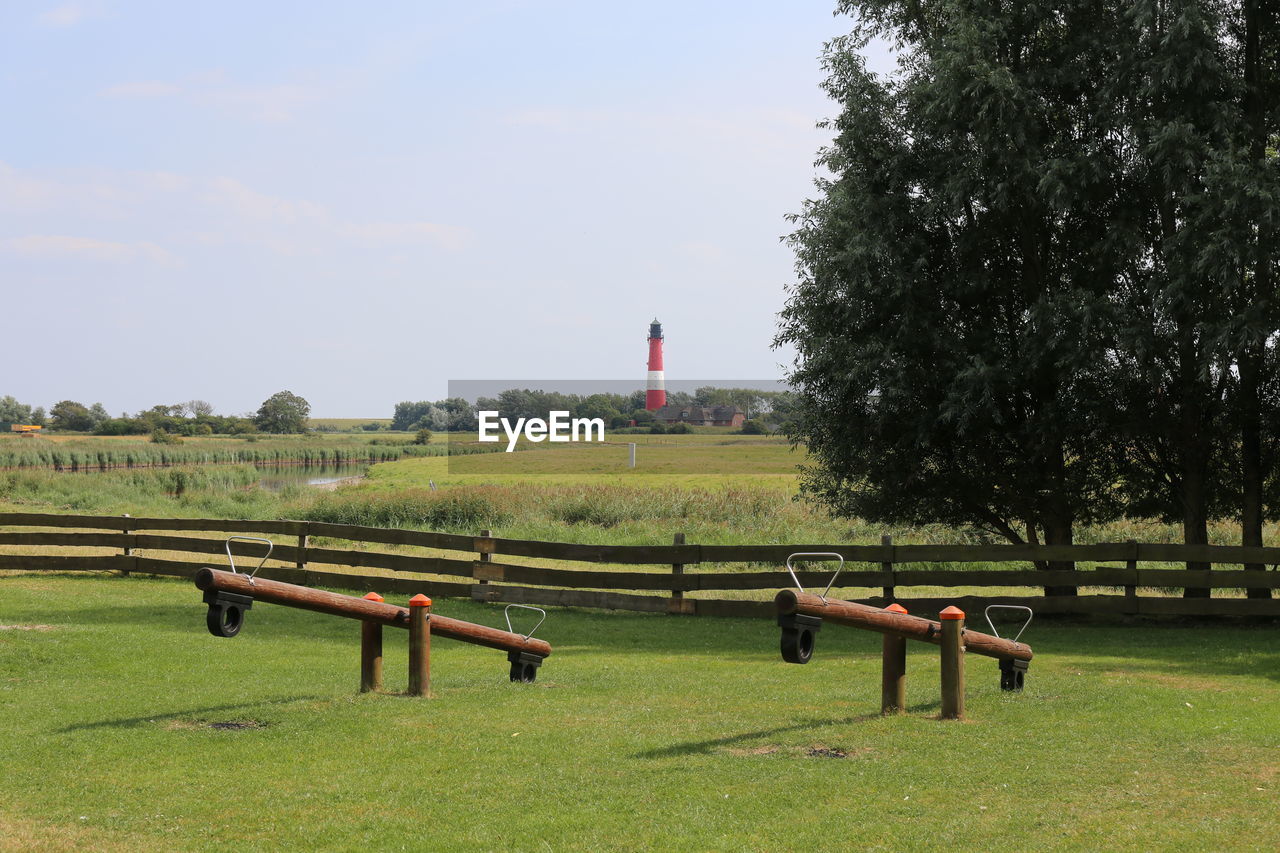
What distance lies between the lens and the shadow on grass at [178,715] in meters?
8.84

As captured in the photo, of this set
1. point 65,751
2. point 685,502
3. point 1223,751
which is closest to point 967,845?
point 1223,751

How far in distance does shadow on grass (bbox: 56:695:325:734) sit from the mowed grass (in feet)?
0.14

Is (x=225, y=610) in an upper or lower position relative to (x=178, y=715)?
upper

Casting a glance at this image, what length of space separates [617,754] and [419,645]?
8.51ft

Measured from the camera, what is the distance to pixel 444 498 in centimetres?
3588

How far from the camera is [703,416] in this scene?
10575 cm

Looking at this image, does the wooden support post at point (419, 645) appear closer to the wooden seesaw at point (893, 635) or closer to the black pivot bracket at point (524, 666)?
the black pivot bracket at point (524, 666)

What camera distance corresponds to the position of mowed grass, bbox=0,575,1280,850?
20.4 feet

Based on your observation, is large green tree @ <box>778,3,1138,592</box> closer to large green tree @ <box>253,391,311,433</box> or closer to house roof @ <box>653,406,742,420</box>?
house roof @ <box>653,406,742,420</box>

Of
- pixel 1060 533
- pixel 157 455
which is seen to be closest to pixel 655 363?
pixel 157 455

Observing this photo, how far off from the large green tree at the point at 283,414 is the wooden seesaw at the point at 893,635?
13264 cm

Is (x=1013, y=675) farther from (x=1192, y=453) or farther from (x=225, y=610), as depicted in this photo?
(x=1192, y=453)

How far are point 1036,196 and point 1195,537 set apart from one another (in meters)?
6.01

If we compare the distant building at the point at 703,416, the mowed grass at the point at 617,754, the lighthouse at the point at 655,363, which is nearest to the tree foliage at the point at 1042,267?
the mowed grass at the point at 617,754
